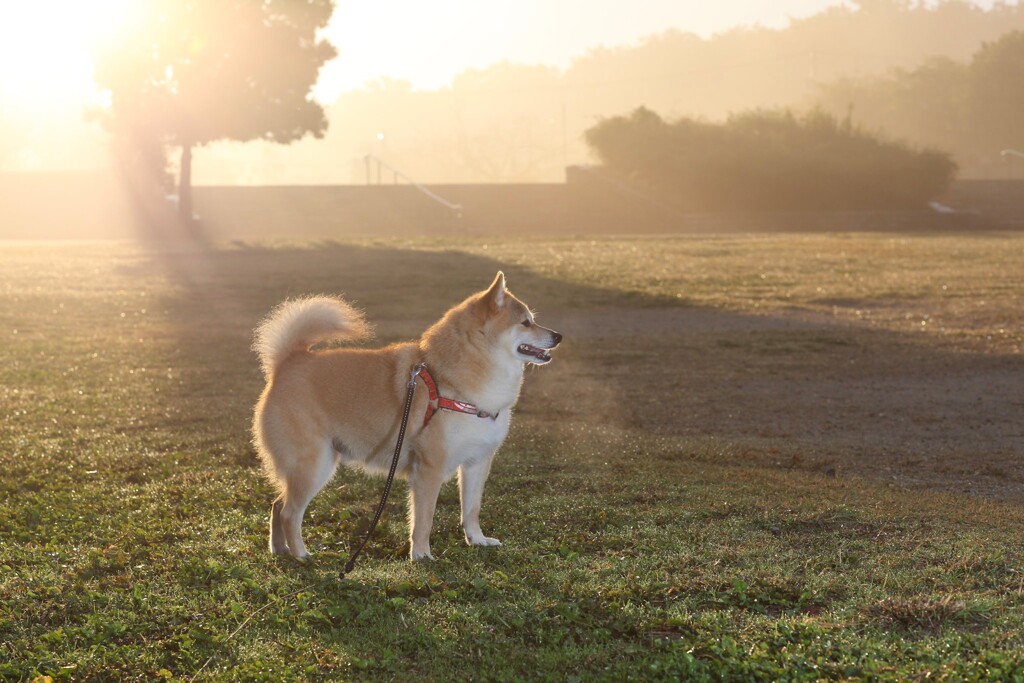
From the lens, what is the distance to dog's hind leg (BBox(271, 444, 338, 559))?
538 centimetres

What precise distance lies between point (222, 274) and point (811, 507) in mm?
18134

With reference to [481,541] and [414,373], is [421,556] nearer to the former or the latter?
[481,541]

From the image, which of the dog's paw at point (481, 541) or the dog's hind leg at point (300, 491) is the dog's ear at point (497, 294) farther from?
the dog's paw at point (481, 541)

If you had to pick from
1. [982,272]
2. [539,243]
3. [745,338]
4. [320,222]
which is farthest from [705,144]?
[745,338]

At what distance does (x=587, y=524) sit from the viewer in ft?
20.4

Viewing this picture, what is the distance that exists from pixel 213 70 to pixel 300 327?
34.2 metres

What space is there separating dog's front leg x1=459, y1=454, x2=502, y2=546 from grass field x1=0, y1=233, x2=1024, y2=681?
0.14 metres

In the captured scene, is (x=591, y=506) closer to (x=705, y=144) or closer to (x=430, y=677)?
(x=430, y=677)

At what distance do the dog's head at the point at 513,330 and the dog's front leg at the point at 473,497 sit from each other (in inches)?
22.5

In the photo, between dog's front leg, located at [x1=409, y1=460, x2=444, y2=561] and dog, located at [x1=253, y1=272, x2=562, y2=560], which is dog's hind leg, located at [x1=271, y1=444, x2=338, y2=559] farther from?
dog's front leg, located at [x1=409, y1=460, x2=444, y2=561]

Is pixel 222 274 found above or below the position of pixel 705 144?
below

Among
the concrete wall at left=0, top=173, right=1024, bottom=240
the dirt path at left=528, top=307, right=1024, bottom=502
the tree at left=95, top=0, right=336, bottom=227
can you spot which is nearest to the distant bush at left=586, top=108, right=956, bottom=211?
the concrete wall at left=0, top=173, right=1024, bottom=240

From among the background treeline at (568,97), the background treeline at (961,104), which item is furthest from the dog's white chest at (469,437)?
the background treeline at (568,97)

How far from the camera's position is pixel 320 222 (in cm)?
4066
